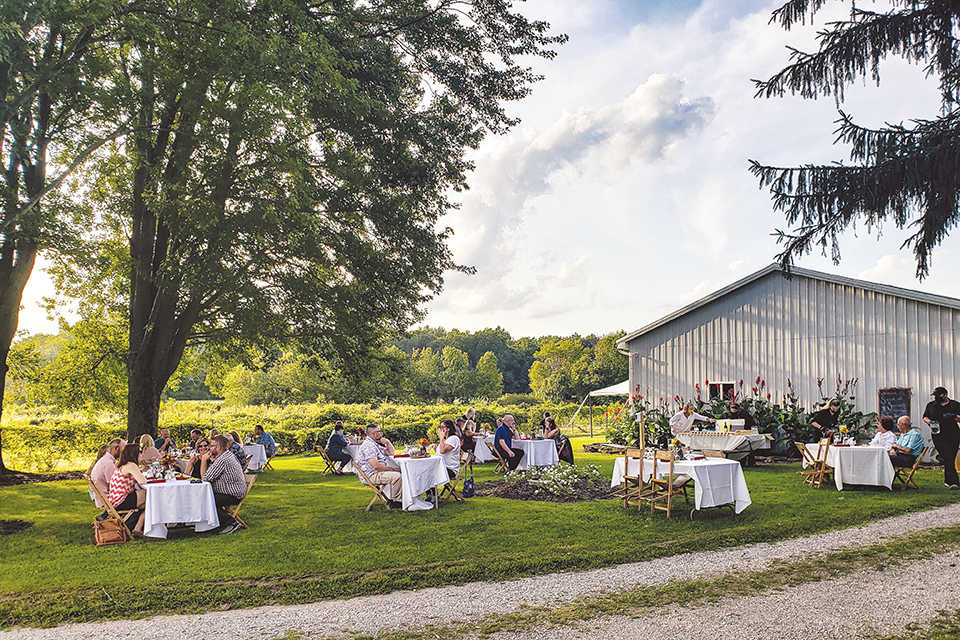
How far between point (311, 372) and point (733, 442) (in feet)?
109

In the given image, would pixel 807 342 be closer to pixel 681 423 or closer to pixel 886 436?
pixel 681 423

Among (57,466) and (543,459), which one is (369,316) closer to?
(543,459)

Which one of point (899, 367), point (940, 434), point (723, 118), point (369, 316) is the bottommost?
A: point (940, 434)

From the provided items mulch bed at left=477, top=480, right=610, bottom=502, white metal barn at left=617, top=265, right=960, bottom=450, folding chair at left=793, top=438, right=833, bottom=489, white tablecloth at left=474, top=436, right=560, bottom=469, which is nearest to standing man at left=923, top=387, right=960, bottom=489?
folding chair at left=793, top=438, right=833, bottom=489

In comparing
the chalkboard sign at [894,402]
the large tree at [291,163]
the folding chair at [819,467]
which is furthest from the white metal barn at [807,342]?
the large tree at [291,163]

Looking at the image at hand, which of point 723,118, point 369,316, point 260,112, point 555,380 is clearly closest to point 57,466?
point 369,316

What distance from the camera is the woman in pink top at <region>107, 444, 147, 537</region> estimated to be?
337 inches

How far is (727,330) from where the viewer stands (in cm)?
1938

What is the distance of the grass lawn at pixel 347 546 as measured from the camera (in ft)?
20.4

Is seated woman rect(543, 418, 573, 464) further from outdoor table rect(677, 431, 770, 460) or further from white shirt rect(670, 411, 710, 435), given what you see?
white shirt rect(670, 411, 710, 435)

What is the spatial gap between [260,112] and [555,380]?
48011mm

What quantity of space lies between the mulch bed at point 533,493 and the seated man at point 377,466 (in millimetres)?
2039

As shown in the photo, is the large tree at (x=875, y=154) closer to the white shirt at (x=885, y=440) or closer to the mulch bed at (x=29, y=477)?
the white shirt at (x=885, y=440)

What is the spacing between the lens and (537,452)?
14820mm
